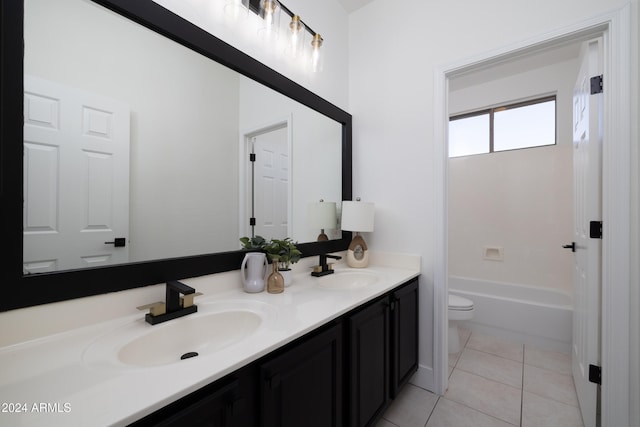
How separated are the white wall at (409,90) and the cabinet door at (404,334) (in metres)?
0.12

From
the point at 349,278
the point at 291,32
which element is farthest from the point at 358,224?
the point at 291,32

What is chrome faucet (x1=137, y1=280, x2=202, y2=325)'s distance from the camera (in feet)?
2.93

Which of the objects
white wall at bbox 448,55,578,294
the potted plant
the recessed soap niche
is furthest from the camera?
the recessed soap niche

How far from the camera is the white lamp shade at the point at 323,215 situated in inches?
71.1

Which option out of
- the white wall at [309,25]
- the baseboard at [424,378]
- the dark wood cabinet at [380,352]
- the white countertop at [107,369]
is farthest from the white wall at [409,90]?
the white countertop at [107,369]

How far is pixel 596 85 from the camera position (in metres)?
1.33

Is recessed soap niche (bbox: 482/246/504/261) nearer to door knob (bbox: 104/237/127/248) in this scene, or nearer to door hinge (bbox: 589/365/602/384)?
door hinge (bbox: 589/365/602/384)

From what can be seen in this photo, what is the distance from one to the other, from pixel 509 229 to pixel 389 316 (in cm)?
243

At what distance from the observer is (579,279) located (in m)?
1.62

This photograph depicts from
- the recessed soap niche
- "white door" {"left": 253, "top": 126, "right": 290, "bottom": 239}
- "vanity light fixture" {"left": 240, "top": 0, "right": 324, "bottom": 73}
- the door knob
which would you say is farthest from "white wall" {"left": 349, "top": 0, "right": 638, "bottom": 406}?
the recessed soap niche

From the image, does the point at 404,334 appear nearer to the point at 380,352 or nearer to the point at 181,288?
the point at 380,352

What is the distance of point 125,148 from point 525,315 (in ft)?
10.4

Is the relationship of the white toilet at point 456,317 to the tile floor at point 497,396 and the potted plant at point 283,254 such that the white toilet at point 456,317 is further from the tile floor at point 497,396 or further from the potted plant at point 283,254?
the potted plant at point 283,254

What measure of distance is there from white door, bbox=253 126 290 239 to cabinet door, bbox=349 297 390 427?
0.68 m
